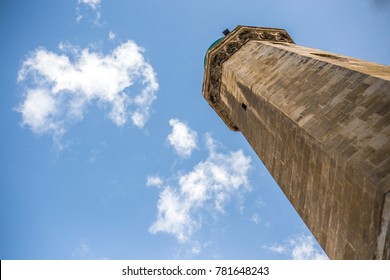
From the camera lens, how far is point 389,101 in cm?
689

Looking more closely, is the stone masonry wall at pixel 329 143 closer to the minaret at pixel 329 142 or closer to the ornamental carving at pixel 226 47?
the minaret at pixel 329 142

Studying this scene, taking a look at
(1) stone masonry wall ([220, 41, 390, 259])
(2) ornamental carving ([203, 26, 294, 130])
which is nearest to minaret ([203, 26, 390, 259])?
(1) stone masonry wall ([220, 41, 390, 259])

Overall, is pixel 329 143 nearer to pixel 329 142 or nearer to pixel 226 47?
pixel 329 142

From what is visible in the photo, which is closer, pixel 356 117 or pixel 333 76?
pixel 356 117

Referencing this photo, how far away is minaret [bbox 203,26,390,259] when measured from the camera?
251 inches

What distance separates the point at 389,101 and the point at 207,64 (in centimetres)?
1470

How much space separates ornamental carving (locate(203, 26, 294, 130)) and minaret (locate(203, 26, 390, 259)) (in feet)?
17.3

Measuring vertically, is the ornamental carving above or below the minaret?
above

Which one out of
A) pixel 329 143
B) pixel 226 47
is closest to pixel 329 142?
pixel 329 143

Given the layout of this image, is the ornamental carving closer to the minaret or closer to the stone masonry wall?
the minaret

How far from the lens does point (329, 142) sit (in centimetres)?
773

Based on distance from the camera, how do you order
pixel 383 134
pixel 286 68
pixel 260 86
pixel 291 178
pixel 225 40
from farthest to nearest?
1. pixel 225 40
2. pixel 260 86
3. pixel 286 68
4. pixel 291 178
5. pixel 383 134
